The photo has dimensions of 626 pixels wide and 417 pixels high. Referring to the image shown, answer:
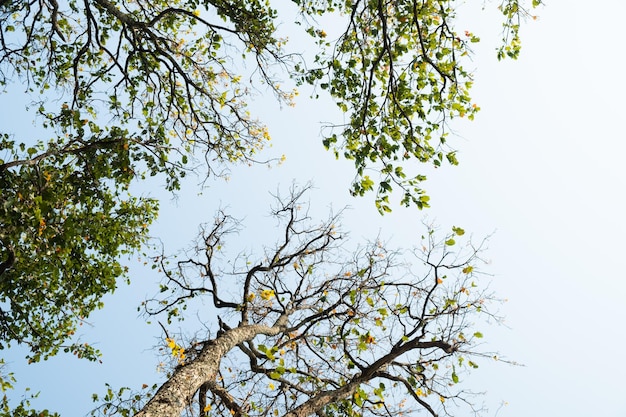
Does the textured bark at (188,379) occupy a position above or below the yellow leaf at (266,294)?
below

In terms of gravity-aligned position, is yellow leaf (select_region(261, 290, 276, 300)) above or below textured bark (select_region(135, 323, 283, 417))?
above

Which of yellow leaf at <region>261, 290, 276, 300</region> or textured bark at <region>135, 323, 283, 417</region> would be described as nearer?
textured bark at <region>135, 323, 283, 417</region>

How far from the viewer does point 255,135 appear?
9953 millimetres

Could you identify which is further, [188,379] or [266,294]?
[266,294]

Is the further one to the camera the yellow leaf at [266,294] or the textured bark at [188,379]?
the yellow leaf at [266,294]

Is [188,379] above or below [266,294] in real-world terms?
below

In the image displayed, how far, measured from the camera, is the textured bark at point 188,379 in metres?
4.64

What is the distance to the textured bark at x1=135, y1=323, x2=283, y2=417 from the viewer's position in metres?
4.64

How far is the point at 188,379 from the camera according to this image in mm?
5324

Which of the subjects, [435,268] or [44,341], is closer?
[435,268]

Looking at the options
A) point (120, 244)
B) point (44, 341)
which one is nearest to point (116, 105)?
point (120, 244)

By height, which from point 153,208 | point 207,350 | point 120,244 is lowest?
point 207,350

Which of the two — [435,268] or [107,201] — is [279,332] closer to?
[435,268]

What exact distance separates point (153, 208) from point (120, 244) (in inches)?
40.6
